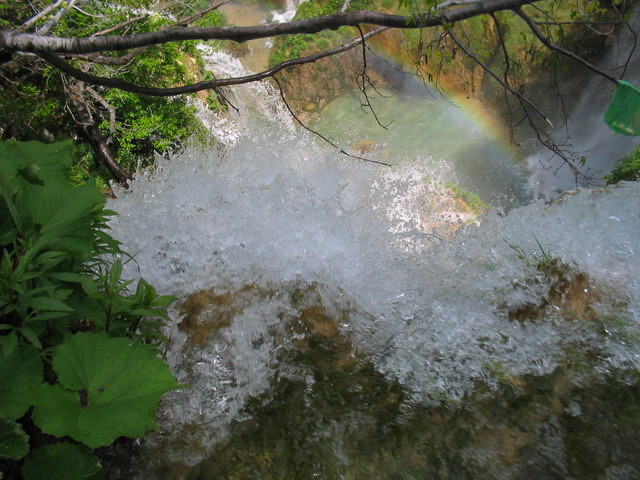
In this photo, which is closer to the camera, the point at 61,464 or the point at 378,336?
the point at 61,464

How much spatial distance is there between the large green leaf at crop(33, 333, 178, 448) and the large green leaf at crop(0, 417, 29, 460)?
0.20ft

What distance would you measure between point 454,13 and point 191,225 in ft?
8.05

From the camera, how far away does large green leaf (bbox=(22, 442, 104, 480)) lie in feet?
4.17

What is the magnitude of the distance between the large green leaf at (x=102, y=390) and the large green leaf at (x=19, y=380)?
44 millimetres

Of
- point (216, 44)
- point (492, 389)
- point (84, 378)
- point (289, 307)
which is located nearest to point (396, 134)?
point (216, 44)

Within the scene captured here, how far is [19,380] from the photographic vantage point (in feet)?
4.13

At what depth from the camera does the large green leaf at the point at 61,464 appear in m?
1.27

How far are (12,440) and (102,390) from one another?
0.23 metres

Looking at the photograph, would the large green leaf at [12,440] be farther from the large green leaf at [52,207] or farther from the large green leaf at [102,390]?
the large green leaf at [52,207]

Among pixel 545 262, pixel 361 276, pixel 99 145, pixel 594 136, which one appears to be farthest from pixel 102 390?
pixel 594 136

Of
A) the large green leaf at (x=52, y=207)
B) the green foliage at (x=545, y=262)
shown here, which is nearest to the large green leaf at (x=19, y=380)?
the large green leaf at (x=52, y=207)

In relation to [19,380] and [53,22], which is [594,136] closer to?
[53,22]

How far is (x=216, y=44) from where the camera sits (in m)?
7.88

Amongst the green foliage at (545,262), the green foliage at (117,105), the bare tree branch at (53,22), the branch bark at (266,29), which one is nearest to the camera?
the branch bark at (266,29)
